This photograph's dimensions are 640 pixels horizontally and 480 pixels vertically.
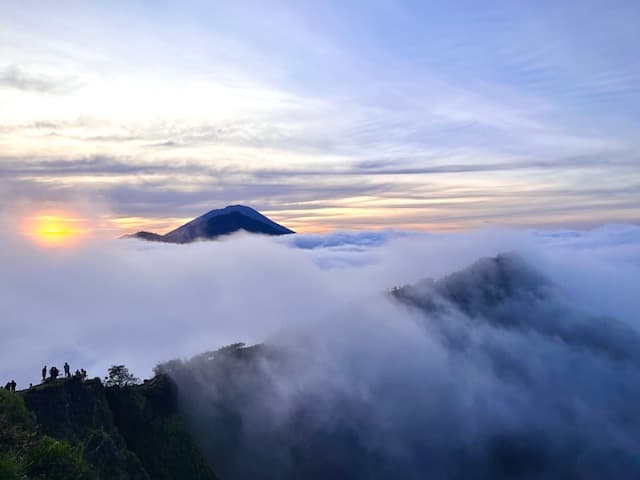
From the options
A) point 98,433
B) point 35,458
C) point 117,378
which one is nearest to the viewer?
point 35,458

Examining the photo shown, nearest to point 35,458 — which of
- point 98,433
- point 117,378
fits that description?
point 98,433

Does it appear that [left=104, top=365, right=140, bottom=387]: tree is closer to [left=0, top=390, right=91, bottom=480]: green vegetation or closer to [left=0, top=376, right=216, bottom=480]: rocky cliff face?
[left=0, top=376, right=216, bottom=480]: rocky cliff face

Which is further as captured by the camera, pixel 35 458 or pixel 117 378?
pixel 117 378

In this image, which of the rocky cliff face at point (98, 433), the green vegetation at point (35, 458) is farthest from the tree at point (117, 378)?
the green vegetation at point (35, 458)

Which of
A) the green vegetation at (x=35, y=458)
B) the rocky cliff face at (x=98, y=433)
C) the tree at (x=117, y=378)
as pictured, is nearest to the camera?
the green vegetation at (x=35, y=458)

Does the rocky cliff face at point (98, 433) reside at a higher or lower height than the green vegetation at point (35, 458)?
lower

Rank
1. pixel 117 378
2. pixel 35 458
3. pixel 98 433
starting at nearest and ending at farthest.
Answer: pixel 35 458, pixel 98 433, pixel 117 378

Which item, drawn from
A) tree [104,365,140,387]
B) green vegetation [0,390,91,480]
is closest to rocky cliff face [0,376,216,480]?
green vegetation [0,390,91,480]

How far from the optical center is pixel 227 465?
434 feet

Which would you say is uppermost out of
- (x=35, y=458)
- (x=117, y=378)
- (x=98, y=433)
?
(x=35, y=458)

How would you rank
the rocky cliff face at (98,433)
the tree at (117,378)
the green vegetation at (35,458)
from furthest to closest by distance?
the tree at (117,378) < the rocky cliff face at (98,433) < the green vegetation at (35,458)

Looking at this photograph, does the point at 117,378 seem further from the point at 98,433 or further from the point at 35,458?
the point at 35,458

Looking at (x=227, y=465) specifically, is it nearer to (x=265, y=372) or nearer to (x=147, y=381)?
(x=147, y=381)

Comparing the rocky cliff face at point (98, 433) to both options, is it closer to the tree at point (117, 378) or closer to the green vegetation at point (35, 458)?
the green vegetation at point (35, 458)
